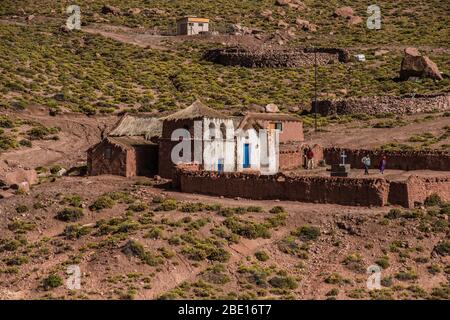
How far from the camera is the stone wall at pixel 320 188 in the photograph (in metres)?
38.7

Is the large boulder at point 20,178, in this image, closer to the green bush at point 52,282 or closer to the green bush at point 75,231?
the green bush at point 75,231

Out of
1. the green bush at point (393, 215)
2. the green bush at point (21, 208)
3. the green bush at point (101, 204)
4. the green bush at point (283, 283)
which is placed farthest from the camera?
the green bush at point (101, 204)

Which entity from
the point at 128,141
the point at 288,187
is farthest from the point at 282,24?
the point at 288,187

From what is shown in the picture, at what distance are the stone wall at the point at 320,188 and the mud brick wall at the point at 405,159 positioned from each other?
201 inches

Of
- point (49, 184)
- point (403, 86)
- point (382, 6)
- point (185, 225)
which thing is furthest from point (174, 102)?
point (382, 6)

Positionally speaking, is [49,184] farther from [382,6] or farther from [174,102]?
[382,6]

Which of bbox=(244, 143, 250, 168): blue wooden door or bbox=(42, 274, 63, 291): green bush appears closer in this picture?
bbox=(42, 274, 63, 291): green bush

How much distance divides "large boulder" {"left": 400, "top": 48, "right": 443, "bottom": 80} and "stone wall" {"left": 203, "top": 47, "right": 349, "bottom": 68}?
1003cm

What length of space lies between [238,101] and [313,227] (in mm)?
33194

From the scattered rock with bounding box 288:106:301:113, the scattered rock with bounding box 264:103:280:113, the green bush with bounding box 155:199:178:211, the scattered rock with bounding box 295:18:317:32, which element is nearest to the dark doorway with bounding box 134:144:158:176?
the green bush with bounding box 155:199:178:211

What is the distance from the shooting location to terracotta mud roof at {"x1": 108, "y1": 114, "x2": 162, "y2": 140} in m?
51.2

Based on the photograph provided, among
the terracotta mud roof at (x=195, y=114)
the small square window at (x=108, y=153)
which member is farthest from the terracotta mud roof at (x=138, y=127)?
the small square window at (x=108, y=153)

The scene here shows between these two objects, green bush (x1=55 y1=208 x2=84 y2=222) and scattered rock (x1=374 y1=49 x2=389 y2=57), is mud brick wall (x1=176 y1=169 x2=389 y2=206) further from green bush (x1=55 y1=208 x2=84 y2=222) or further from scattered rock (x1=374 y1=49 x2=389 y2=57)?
scattered rock (x1=374 y1=49 x2=389 y2=57)

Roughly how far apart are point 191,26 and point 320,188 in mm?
57667
